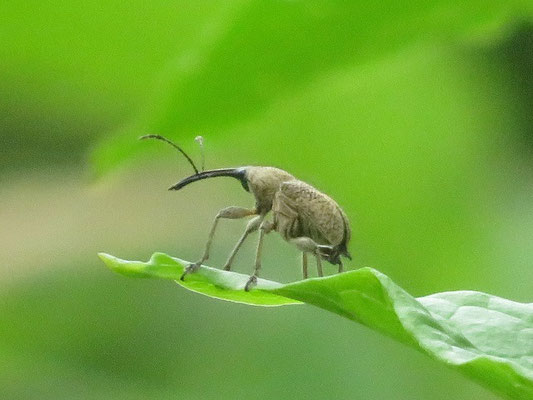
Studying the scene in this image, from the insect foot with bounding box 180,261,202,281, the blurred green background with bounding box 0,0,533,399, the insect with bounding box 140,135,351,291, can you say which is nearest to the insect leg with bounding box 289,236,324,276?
the insect with bounding box 140,135,351,291

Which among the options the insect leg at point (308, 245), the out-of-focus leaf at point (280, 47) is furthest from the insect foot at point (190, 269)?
the insect leg at point (308, 245)

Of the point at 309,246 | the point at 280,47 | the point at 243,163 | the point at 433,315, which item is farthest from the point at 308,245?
the point at 243,163

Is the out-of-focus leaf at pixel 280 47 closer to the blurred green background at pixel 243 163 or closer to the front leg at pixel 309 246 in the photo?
the blurred green background at pixel 243 163

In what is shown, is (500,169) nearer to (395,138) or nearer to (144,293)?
(395,138)

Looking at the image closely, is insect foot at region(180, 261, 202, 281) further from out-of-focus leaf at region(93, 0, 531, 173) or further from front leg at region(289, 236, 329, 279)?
front leg at region(289, 236, 329, 279)

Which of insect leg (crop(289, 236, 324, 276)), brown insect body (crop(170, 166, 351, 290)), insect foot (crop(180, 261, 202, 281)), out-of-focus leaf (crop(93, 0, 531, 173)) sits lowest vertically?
insect foot (crop(180, 261, 202, 281))

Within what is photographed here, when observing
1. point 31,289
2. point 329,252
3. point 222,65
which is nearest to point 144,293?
point 31,289
